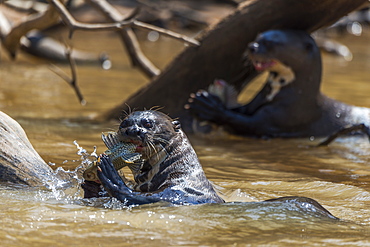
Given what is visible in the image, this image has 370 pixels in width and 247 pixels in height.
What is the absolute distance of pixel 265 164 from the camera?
507 centimetres

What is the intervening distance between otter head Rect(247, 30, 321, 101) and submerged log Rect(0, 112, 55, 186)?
2.32 meters

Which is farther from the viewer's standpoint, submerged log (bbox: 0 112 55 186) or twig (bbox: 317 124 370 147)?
twig (bbox: 317 124 370 147)

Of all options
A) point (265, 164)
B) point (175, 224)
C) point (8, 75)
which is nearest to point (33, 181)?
point (175, 224)

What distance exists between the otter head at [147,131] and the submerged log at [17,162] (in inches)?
25.1

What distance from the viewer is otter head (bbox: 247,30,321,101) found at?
5688 mm

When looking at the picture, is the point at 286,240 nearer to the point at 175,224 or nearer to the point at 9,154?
the point at 175,224

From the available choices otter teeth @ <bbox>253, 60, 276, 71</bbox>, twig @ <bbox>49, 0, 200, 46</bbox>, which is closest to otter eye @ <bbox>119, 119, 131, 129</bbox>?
twig @ <bbox>49, 0, 200, 46</bbox>

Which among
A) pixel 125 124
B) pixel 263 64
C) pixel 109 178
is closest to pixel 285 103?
pixel 263 64

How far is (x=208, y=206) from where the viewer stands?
132 inches

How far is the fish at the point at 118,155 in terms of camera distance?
339 centimetres

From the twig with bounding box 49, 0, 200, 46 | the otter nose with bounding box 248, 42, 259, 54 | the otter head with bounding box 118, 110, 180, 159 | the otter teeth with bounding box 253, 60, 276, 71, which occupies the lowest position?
the otter head with bounding box 118, 110, 180, 159

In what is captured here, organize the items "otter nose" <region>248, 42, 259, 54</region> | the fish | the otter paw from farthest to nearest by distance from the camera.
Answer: "otter nose" <region>248, 42, 259, 54</region>
the fish
the otter paw

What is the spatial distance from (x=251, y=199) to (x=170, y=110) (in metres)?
2.37

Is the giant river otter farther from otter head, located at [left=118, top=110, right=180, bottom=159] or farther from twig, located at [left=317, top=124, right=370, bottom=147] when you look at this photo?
twig, located at [left=317, top=124, right=370, bottom=147]
